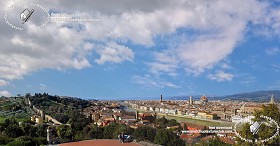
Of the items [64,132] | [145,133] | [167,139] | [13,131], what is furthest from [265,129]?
[13,131]

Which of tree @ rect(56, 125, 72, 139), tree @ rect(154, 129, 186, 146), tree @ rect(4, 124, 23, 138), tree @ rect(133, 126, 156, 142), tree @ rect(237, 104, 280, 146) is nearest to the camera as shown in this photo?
tree @ rect(237, 104, 280, 146)

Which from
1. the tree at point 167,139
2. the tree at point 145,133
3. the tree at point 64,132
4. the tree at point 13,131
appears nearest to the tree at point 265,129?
the tree at point 167,139

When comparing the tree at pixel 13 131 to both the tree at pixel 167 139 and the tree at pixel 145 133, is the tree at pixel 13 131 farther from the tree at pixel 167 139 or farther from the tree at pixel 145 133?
the tree at pixel 167 139

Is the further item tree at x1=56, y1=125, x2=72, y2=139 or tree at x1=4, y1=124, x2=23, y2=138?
tree at x1=56, y1=125, x2=72, y2=139

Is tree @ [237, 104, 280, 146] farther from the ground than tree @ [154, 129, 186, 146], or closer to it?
farther from the ground

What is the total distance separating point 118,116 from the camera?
2152 inches

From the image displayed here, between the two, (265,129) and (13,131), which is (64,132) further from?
(265,129)

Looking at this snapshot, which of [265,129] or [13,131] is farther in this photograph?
[13,131]

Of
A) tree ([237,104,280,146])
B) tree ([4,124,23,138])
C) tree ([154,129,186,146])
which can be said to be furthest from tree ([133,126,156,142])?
tree ([237,104,280,146])

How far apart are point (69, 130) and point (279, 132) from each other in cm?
1847

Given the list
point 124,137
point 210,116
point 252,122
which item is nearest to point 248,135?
point 252,122

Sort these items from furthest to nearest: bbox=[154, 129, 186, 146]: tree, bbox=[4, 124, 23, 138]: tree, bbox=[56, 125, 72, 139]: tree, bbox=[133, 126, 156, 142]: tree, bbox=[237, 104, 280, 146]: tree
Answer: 1. bbox=[56, 125, 72, 139]: tree
2. bbox=[4, 124, 23, 138]: tree
3. bbox=[133, 126, 156, 142]: tree
4. bbox=[154, 129, 186, 146]: tree
5. bbox=[237, 104, 280, 146]: tree

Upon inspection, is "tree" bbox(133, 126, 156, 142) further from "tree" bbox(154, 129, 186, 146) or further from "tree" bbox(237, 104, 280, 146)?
"tree" bbox(237, 104, 280, 146)

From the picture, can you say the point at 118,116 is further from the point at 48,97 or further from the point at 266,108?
the point at 266,108
